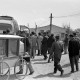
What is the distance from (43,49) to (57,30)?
53299 millimetres

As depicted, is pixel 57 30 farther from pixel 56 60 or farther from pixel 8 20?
pixel 56 60

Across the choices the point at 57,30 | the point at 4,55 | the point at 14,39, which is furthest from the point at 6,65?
the point at 57,30

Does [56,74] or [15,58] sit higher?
[15,58]

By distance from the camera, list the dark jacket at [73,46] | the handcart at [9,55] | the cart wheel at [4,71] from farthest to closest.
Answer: the dark jacket at [73,46]
the handcart at [9,55]
the cart wheel at [4,71]

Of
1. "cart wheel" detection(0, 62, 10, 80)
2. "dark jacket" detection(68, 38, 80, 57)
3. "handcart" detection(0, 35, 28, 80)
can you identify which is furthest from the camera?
"dark jacket" detection(68, 38, 80, 57)

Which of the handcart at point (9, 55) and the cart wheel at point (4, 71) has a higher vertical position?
the handcart at point (9, 55)

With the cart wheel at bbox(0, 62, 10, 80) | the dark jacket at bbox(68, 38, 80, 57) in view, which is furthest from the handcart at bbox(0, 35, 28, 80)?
the dark jacket at bbox(68, 38, 80, 57)

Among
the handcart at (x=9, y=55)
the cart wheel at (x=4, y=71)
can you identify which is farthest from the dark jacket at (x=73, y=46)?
the cart wheel at (x=4, y=71)

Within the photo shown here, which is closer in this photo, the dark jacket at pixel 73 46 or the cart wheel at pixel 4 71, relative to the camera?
the cart wheel at pixel 4 71

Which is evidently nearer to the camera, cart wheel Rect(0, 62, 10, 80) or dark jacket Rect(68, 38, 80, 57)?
cart wheel Rect(0, 62, 10, 80)

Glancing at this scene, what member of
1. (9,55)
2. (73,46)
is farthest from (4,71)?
(73,46)

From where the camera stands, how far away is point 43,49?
17297mm

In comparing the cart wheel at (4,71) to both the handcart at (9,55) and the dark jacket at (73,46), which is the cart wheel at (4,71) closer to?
the handcart at (9,55)

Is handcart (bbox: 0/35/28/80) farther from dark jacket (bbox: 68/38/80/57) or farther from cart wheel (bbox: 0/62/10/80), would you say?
dark jacket (bbox: 68/38/80/57)
